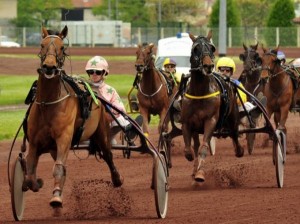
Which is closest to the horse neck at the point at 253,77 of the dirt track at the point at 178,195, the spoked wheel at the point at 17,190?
the dirt track at the point at 178,195

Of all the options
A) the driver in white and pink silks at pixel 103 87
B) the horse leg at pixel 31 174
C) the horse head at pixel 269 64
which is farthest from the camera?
the horse head at pixel 269 64

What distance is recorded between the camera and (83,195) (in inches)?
492

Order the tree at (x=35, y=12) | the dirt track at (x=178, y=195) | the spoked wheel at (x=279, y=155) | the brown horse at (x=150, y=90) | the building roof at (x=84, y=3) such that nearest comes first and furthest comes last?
the dirt track at (x=178, y=195) → the spoked wheel at (x=279, y=155) → the brown horse at (x=150, y=90) → the tree at (x=35, y=12) → the building roof at (x=84, y=3)

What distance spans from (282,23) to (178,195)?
212 feet

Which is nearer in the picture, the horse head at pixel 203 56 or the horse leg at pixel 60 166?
the horse leg at pixel 60 166

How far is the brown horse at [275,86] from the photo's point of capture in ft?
68.4

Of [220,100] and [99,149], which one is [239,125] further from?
[99,149]

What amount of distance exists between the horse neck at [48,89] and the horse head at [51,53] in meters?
0.21

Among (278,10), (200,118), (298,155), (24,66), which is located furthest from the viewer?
(278,10)

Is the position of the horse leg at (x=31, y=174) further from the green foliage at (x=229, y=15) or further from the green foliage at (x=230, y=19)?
the green foliage at (x=229, y=15)

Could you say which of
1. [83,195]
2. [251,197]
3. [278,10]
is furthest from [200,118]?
[278,10]

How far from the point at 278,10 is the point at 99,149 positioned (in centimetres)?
6579

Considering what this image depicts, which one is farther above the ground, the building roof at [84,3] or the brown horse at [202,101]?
the building roof at [84,3]

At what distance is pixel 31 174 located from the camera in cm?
1120
